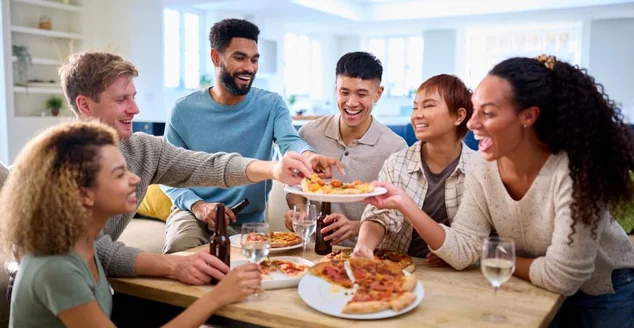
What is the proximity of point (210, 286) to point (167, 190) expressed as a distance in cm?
133

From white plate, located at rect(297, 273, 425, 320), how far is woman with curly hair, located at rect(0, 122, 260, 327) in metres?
0.15

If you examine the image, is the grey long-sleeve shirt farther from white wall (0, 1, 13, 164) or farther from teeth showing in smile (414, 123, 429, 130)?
white wall (0, 1, 13, 164)

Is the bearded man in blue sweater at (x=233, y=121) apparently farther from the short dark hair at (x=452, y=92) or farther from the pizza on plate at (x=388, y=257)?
the pizza on plate at (x=388, y=257)

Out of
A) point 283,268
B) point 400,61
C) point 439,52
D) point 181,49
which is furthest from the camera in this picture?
point 400,61

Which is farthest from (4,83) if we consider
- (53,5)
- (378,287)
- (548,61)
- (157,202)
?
(548,61)

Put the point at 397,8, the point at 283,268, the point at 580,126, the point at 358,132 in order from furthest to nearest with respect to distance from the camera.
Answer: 1. the point at 397,8
2. the point at 358,132
3. the point at 283,268
4. the point at 580,126

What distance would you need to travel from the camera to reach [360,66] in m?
2.66

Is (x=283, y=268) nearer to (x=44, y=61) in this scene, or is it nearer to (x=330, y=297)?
(x=330, y=297)

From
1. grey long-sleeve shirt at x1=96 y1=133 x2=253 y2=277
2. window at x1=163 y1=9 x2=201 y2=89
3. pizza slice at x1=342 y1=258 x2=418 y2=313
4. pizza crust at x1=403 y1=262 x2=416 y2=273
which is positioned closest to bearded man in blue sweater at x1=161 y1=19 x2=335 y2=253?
grey long-sleeve shirt at x1=96 y1=133 x2=253 y2=277

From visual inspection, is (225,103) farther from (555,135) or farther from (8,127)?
(8,127)

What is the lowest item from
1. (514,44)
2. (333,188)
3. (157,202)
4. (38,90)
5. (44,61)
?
(157,202)

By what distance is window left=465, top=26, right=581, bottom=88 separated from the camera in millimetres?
12078

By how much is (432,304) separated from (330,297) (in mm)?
265

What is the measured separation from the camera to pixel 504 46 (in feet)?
41.9
